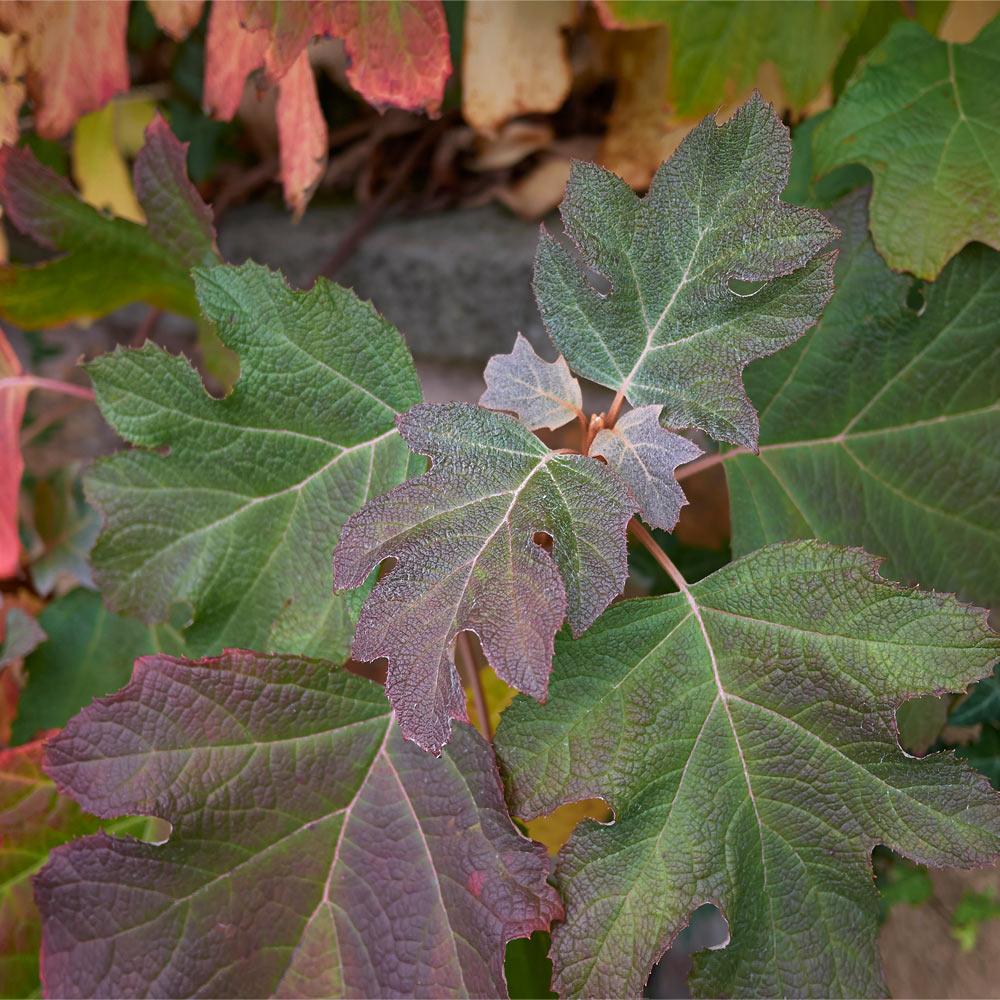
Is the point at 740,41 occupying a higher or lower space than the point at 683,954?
higher

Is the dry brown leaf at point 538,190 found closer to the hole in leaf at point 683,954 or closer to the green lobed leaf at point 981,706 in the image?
the green lobed leaf at point 981,706

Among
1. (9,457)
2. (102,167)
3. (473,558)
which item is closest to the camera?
(473,558)

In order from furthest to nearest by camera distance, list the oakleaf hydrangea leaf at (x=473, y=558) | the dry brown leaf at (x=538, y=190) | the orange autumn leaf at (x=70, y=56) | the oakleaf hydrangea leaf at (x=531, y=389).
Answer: the dry brown leaf at (x=538, y=190) < the orange autumn leaf at (x=70, y=56) < the oakleaf hydrangea leaf at (x=531, y=389) < the oakleaf hydrangea leaf at (x=473, y=558)

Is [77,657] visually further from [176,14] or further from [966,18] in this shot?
[966,18]

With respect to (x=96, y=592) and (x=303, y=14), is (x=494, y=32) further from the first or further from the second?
(x=96, y=592)

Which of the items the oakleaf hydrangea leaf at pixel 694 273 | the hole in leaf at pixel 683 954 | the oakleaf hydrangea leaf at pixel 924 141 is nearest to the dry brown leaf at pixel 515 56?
the oakleaf hydrangea leaf at pixel 924 141

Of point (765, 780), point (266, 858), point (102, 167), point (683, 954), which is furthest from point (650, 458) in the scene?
point (683, 954)

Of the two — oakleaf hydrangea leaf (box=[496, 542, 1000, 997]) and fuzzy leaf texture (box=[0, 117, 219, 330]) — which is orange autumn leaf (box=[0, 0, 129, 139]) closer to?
fuzzy leaf texture (box=[0, 117, 219, 330])
